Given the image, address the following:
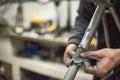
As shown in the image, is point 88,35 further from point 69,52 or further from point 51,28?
point 51,28

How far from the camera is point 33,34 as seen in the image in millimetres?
1648

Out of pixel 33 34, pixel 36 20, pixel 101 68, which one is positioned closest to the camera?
pixel 101 68

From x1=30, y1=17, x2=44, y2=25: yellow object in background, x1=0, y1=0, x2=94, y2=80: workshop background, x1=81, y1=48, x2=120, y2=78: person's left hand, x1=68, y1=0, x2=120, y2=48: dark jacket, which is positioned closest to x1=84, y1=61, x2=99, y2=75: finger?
x1=81, y1=48, x2=120, y2=78: person's left hand

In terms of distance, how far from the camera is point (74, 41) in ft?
2.80

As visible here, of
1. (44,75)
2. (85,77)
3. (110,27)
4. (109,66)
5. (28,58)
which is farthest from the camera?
(28,58)

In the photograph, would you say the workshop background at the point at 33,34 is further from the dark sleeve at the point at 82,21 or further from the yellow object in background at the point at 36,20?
the dark sleeve at the point at 82,21

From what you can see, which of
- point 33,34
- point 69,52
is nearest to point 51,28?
point 33,34

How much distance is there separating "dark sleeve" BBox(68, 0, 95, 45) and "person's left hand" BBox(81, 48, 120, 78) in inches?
12.6

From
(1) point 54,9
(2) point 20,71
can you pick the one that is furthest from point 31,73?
(1) point 54,9

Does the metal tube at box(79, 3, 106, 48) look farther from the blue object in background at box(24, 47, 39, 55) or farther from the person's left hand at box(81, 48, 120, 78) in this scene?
the blue object in background at box(24, 47, 39, 55)

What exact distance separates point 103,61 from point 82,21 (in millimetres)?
418

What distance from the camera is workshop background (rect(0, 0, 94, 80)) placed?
1642 millimetres

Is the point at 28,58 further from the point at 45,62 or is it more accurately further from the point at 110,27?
the point at 110,27

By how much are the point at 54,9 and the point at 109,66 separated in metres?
1.35
